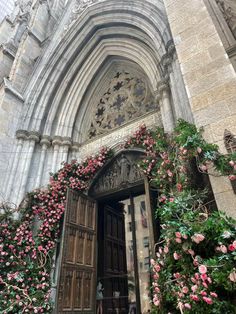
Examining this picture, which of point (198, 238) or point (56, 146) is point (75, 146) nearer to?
point (56, 146)

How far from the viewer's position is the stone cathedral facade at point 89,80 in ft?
15.6

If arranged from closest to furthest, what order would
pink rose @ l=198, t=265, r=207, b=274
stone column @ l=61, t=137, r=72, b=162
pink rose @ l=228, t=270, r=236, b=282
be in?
pink rose @ l=228, t=270, r=236, b=282
pink rose @ l=198, t=265, r=207, b=274
stone column @ l=61, t=137, r=72, b=162

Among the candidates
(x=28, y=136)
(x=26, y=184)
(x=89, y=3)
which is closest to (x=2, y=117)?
(x=28, y=136)

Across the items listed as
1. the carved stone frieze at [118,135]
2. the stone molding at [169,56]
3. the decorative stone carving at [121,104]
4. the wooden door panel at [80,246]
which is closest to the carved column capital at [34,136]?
the carved stone frieze at [118,135]

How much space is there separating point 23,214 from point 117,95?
14.3 ft

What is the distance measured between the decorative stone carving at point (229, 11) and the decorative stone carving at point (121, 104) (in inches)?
102

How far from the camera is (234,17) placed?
13.8 feet

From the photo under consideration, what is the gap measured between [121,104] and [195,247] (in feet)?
18.8

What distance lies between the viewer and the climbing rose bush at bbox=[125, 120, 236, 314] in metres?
1.73

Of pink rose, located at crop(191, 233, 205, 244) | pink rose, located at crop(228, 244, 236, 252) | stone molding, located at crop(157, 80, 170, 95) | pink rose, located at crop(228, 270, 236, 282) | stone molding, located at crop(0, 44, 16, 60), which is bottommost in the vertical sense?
pink rose, located at crop(228, 270, 236, 282)

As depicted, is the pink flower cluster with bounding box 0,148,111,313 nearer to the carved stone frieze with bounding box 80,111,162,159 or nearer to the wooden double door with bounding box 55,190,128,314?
the wooden double door with bounding box 55,190,128,314

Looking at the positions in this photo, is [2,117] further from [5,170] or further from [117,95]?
[117,95]

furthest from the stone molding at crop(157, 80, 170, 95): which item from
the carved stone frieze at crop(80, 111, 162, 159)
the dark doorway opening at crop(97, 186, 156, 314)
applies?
the dark doorway opening at crop(97, 186, 156, 314)

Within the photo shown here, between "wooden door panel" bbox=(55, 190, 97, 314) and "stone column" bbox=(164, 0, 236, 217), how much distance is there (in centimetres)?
330
